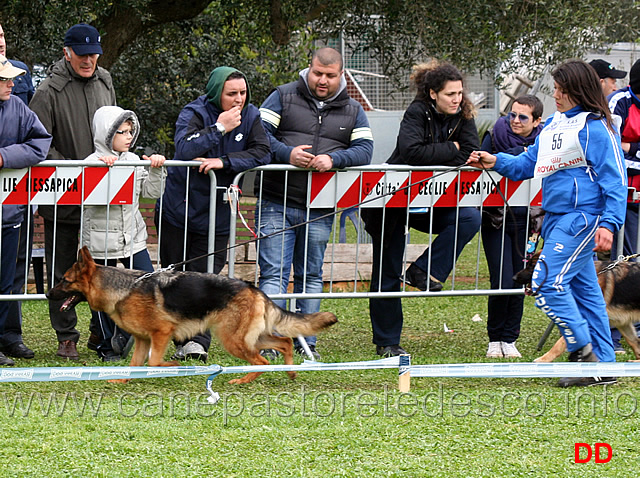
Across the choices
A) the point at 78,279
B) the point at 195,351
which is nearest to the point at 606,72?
the point at 195,351

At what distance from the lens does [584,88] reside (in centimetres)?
535

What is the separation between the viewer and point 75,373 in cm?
494

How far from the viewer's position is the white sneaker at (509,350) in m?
6.60

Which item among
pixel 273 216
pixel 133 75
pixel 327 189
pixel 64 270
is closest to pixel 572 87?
pixel 327 189

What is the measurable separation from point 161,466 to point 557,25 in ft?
26.7

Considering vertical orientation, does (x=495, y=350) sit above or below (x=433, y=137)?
below

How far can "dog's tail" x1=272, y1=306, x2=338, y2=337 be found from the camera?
554cm

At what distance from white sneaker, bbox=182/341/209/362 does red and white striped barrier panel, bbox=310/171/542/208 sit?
1.29 metres

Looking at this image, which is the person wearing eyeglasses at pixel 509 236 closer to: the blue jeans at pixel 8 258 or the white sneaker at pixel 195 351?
the white sneaker at pixel 195 351

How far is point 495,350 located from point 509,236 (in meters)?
0.85

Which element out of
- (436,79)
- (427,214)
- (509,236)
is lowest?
(509,236)

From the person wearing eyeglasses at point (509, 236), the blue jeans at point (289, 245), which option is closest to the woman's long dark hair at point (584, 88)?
the person wearing eyeglasses at point (509, 236)

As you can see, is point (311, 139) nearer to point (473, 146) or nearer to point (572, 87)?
point (473, 146)

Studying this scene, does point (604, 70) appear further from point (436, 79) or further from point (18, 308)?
point (18, 308)
